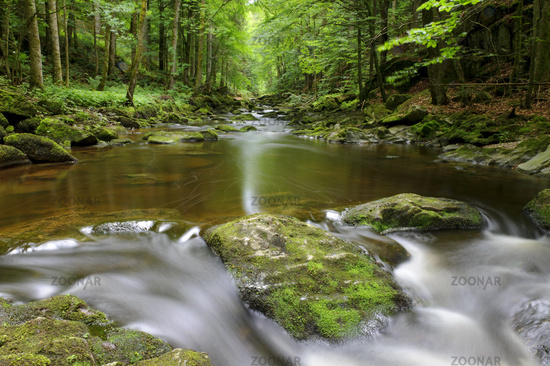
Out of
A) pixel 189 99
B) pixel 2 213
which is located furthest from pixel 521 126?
pixel 189 99

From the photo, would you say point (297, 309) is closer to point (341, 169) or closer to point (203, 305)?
point (203, 305)

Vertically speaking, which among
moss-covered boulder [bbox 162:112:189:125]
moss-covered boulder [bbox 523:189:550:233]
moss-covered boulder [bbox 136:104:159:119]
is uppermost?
moss-covered boulder [bbox 136:104:159:119]

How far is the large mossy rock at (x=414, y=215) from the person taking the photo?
374 centimetres

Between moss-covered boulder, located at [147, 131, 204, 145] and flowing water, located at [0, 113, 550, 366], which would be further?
moss-covered boulder, located at [147, 131, 204, 145]

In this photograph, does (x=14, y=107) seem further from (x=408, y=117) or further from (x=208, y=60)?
(x=208, y=60)

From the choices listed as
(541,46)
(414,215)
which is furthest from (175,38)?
(414,215)

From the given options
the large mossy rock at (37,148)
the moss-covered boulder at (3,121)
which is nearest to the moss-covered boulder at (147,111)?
the moss-covered boulder at (3,121)

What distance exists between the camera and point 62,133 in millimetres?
8555

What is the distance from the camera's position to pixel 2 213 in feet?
12.6

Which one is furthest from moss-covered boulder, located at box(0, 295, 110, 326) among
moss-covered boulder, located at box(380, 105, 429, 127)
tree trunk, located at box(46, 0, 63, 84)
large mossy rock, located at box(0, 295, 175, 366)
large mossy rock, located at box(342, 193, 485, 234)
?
tree trunk, located at box(46, 0, 63, 84)

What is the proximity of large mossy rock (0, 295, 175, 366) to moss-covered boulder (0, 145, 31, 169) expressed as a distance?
5.68 meters

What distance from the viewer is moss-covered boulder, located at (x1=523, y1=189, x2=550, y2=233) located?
3.84m

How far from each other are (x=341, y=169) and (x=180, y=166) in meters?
4.10

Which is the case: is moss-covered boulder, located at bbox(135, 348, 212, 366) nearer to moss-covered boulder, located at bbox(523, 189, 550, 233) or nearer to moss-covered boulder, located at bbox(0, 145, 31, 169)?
moss-covered boulder, located at bbox(523, 189, 550, 233)
